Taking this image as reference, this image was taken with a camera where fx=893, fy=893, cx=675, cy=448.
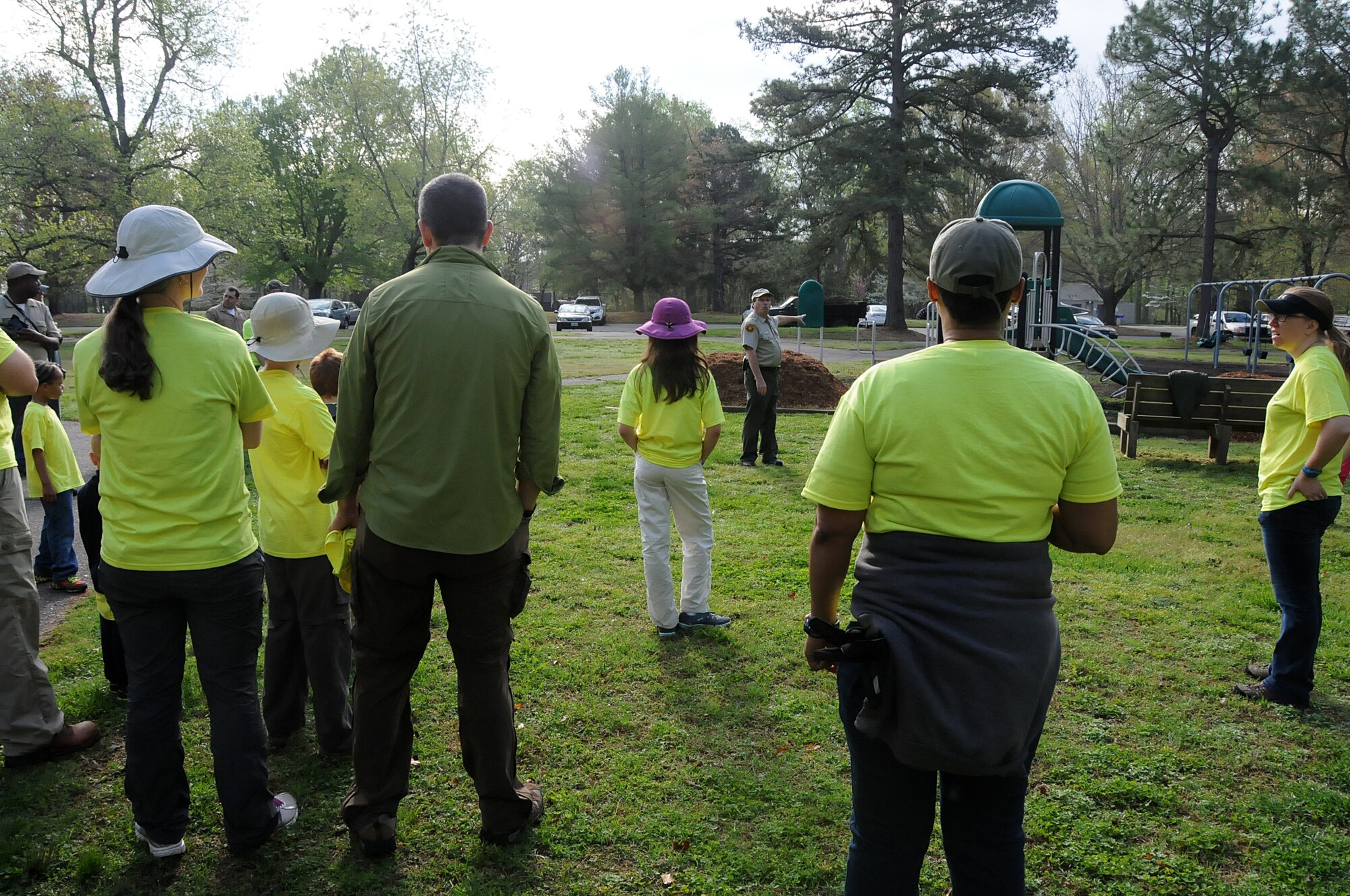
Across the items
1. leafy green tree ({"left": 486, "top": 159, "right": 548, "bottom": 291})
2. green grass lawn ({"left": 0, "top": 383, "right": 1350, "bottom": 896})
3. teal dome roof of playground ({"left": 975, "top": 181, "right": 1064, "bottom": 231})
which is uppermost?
leafy green tree ({"left": 486, "top": 159, "right": 548, "bottom": 291})

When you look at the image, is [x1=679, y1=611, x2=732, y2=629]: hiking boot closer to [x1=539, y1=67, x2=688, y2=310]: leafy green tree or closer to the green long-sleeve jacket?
the green long-sleeve jacket

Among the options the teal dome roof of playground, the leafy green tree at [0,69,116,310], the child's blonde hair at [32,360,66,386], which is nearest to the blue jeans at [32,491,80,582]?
the child's blonde hair at [32,360,66,386]

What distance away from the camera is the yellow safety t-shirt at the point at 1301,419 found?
4176 mm

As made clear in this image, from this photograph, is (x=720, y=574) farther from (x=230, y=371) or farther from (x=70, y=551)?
(x=70, y=551)

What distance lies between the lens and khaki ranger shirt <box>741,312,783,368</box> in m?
10.2

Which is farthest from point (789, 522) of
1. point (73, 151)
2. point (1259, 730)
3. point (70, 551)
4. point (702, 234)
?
point (702, 234)

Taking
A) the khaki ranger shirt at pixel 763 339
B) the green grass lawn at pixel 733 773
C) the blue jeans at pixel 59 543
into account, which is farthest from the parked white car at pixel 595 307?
the green grass lawn at pixel 733 773

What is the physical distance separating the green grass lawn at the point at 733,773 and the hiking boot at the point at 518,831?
4 centimetres

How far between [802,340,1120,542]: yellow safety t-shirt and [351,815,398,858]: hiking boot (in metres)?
2.09

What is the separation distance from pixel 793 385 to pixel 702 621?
401 inches

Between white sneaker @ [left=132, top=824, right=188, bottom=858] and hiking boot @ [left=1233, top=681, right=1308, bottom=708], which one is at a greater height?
hiking boot @ [left=1233, top=681, right=1308, bottom=708]

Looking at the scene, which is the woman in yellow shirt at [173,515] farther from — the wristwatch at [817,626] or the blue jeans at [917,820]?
the blue jeans at [917,820]

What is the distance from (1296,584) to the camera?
4.31m

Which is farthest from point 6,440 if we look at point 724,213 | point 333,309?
point 724,213
